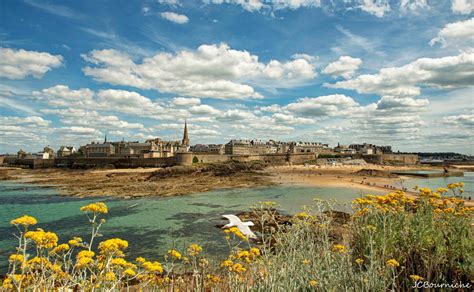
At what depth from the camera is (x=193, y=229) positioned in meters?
13.8

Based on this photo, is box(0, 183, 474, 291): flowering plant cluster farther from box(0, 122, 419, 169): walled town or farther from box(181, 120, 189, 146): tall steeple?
box(181, 120, 189, 146): tall steeple

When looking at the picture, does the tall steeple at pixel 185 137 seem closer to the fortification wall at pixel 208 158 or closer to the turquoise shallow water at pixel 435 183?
the fortification wall at pixel 208 158

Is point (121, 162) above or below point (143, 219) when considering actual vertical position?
above

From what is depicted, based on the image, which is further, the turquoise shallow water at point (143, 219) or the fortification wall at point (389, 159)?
the fortification wall at point (389, 159)

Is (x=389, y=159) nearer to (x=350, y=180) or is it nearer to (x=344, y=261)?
(x=350, y=180)

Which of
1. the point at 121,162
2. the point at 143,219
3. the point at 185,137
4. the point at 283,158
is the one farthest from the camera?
the point at 185,137

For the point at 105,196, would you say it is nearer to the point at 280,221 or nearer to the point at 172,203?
the point at 172,203

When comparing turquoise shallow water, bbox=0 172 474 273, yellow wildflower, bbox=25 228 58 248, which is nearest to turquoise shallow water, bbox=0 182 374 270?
turquoise shallow water, bbox=0 172 474 273

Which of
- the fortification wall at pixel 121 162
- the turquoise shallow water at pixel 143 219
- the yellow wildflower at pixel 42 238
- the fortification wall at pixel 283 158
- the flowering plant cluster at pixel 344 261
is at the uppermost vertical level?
the yellow wildflower at pixel 42 238

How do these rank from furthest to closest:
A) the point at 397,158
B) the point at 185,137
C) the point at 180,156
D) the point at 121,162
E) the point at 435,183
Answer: the point at 185,137, the point at 397,158, the point at 121,162, the point at 180,156, the point at 435,183

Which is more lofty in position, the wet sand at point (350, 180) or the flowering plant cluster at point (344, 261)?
the flowering plant cluster at point (344, 261)

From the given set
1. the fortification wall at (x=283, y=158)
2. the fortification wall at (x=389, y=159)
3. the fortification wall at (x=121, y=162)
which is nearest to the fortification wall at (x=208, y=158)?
the fortification wall at (x=283, y=158)

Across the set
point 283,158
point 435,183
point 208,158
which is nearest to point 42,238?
point 435,183

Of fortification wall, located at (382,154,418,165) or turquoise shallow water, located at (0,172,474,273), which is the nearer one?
turquoise shallow water, located at (0,172,474,273)
